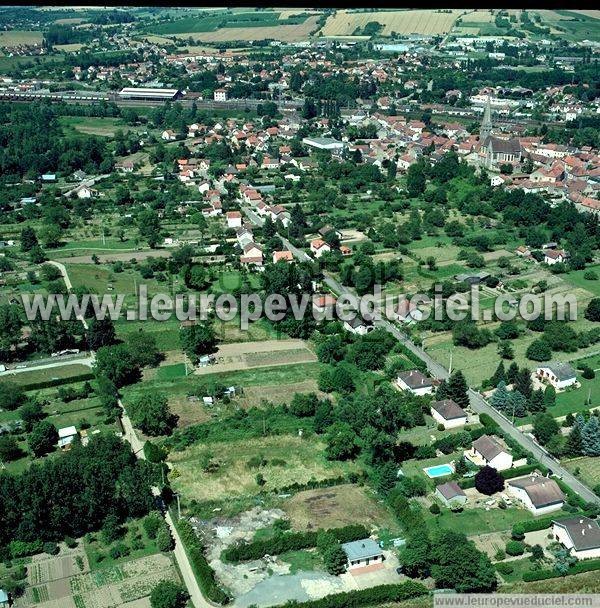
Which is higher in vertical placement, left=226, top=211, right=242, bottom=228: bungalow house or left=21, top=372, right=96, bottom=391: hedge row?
left=226, top=211, right=242, bottom=228: bungalow house

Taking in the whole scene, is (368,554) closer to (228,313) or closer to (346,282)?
(228,313)

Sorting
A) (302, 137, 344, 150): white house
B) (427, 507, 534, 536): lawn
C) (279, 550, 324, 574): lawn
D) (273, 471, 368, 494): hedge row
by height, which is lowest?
(279, 550, 324, 574): lawn

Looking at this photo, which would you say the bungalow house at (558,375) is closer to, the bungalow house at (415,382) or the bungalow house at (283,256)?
the bungalow house at (415,382)

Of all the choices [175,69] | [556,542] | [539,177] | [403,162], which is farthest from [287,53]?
[556,542]

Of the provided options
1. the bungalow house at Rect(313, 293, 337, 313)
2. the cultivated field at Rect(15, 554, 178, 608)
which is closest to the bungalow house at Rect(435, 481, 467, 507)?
the cultivated field at Rect(15, 554, 178, 608)

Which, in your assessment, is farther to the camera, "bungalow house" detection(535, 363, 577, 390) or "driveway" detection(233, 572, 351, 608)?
"bungalow house" detection(535, 363, 577, 390)

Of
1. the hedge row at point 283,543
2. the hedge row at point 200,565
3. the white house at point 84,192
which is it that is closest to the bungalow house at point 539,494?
the hedge row at point 283,543

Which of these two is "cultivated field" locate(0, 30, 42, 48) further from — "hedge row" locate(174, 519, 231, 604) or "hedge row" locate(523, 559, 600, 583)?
"hedge row" locate(523, 559, 600, 583)
